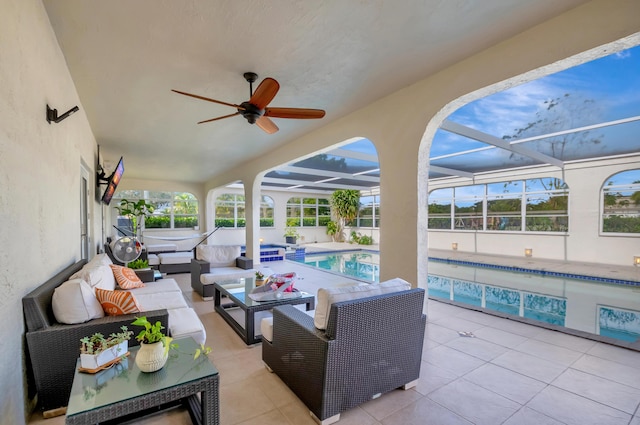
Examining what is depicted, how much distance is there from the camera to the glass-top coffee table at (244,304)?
10.0 feet

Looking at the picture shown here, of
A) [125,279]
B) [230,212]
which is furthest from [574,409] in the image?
[230,212]

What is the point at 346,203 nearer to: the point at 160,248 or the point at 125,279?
the point at 160,248

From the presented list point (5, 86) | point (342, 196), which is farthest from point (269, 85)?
point (342, 196)

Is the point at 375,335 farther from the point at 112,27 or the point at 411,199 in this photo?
the point at 112,27

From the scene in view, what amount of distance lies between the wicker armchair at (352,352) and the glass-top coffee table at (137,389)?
0.60 meters

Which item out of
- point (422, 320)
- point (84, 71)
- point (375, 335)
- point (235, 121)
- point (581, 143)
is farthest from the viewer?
point (581, 143)

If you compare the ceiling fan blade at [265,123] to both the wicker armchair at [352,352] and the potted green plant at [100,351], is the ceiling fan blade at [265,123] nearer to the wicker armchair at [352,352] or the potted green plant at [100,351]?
the wicker armchair at [352,352]

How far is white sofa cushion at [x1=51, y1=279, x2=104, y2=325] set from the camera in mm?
1995

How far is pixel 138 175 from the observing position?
9648 mm

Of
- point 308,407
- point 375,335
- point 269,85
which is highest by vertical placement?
point 269,85

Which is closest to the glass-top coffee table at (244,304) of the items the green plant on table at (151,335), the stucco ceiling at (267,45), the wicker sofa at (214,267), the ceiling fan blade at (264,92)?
the wicker sofa at (214,267)

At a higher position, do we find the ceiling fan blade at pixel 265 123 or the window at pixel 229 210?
the ceiling fan blade at pixel 265 123

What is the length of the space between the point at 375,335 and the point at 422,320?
0.48 meters

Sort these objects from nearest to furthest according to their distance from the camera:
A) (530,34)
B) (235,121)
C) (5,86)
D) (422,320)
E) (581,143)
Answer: (5,86) → (422,320) → (530,34) → (235,121) → (581,143)
